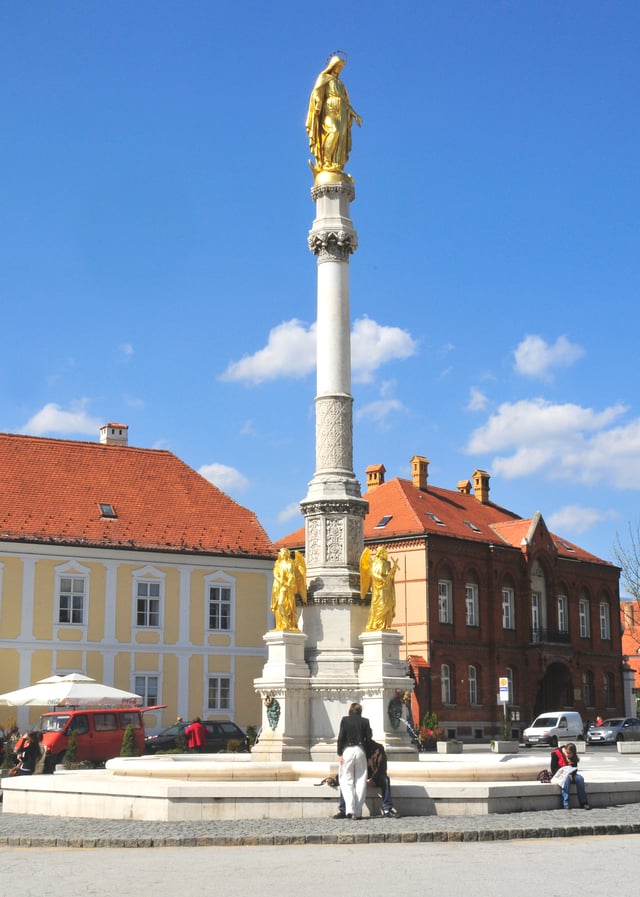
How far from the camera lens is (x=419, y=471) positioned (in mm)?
61438

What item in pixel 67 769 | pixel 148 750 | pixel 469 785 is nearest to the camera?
pixel 469 785

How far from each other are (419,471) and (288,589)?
38.3 m

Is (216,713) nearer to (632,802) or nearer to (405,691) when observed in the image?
(405,691)

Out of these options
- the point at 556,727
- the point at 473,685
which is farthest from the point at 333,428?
the point at 473,685

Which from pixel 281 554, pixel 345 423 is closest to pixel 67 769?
pixel 281 554

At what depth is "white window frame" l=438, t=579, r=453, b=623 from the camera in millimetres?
55062

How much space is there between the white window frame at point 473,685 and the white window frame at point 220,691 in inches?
604

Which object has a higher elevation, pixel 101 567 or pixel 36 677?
pixel 101 567

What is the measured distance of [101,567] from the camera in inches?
1671

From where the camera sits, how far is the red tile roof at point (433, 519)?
55969 millimetres

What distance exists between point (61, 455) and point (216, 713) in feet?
38.0

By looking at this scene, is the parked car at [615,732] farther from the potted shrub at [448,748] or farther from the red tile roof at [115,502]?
the red tile roof at [115,502]

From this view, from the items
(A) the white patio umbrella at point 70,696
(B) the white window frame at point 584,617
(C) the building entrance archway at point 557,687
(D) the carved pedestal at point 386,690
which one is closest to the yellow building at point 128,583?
(A) the white patio umbrella at point 70,696

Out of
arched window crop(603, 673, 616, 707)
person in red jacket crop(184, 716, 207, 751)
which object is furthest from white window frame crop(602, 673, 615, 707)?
person in red jacket crop(184, 716, 207, 751)
